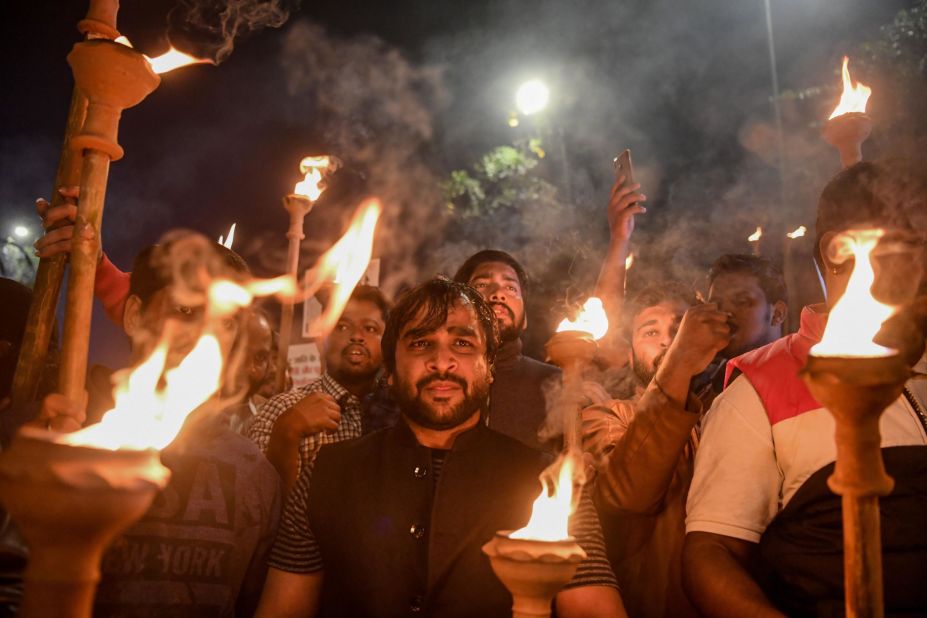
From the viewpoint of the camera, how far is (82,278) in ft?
6.25

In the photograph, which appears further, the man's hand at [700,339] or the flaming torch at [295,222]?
the flaming torch at [295,222]

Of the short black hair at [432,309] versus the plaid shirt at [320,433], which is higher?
the short black hair at [432,309]

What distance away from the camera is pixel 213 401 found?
3129 mm

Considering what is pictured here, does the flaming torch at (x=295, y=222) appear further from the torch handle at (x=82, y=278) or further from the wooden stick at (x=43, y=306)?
the torch handle at (x=82, y=278)

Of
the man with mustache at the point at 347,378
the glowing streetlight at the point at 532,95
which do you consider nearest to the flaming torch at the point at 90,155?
the man with mustache at the point at 347,378

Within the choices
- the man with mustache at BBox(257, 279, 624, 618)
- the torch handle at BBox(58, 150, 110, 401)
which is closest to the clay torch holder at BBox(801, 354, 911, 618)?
the man with mustache at BBox(257, 279, 624, 618)

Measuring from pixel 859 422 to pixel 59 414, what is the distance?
6.70ft

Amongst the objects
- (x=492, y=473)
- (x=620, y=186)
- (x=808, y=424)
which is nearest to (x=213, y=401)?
(x=492, y=473)

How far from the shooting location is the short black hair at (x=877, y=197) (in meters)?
2.54

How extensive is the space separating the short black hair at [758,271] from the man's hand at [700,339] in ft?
5.62

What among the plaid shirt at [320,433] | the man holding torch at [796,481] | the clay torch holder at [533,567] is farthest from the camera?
the plaid shirt at [320,433]

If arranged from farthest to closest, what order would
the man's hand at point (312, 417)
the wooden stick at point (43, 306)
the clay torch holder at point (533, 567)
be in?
1. the man's hand at point (312, 417)
2. the wooden stick at point (43, 306)
3. the clay torch holder at point (533, 567)

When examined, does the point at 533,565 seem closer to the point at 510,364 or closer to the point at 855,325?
the point at 855,325

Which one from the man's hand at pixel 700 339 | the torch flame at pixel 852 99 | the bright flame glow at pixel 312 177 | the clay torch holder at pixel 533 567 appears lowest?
the clay torch holder at pixel 533 567
